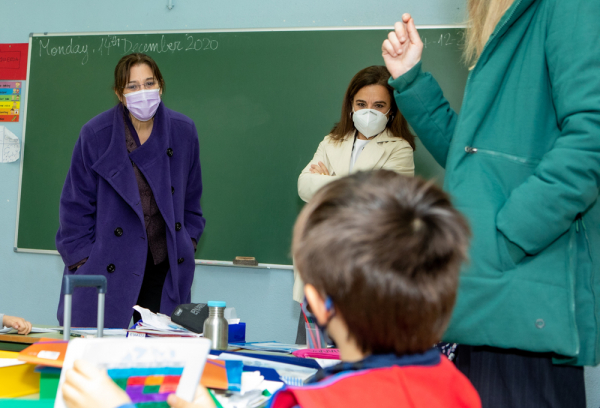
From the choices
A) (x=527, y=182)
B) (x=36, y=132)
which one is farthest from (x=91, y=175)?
(x=527, y=182)

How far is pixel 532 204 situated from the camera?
99cm

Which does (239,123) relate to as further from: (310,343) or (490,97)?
(490,97)

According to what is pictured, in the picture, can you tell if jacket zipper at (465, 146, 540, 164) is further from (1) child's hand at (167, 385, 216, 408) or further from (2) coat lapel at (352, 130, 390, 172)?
(2) coat lapel at (352, 130, 390, 172)

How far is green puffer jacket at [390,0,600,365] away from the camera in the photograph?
3.23 feet

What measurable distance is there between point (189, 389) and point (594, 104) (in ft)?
2.93

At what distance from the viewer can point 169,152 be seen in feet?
7.07

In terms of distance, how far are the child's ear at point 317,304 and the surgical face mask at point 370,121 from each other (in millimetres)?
1746


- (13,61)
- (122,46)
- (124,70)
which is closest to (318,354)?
(124,70)

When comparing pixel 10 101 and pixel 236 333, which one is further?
pixel 10 101

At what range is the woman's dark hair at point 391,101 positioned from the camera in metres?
2.38

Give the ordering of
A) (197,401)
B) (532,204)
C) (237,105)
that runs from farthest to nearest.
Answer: (237,105), (532,204), (197,401)

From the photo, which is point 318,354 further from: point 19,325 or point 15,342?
point 19,325

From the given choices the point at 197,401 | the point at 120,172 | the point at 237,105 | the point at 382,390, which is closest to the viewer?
the point at 382,390

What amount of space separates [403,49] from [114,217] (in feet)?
4.33
